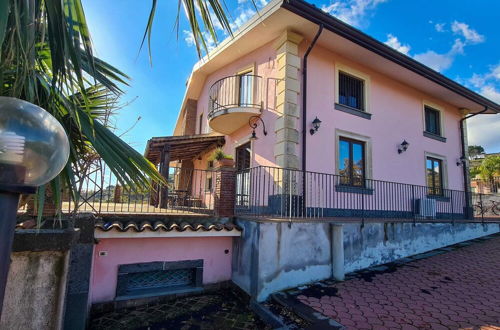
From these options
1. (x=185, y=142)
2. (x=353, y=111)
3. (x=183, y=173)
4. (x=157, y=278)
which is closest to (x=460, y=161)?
(x=353, y=111)

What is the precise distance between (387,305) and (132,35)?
5.28 m

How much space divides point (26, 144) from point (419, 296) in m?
6.05

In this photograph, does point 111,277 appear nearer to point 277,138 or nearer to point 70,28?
point 70,28

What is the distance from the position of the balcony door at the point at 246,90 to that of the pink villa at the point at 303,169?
0.05m

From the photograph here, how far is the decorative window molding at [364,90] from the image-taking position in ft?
29.1

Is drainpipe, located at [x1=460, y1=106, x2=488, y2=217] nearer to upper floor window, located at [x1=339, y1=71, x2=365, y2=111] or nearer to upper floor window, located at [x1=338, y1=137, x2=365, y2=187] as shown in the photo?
upper floor window, located at [x1=338, y1=137, x2=365, y2=187]

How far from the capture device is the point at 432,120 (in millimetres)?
11906

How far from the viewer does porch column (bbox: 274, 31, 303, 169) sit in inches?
297

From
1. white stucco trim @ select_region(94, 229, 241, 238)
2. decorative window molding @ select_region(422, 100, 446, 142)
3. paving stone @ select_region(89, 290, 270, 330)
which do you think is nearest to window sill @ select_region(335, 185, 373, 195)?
white stucco trim @ select_region(94, 229, 241, 238)

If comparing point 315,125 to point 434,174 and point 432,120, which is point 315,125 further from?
point 432,120

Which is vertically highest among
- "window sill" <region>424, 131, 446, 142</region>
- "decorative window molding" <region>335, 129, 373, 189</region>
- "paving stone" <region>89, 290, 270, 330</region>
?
"window sill" <region>424, 131, 446, 142</region>

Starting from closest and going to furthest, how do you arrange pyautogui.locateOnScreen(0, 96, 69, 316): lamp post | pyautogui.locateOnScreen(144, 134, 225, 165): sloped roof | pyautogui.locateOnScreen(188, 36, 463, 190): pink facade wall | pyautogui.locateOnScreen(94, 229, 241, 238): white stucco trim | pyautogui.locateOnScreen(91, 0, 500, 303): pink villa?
1. pyautogui.locateOnScreen(0, 96, 69, 316): lamp post
2. pyautogui.locateOnScreen(94, 229, 241, 238): white stucco trim
3. pyautogui.locateOnScreen(91, 0, 500, 303): pink villa
4. pyautogui.locateOnScreen(188, 36, 463, 190): pink facade wall
5. pyautogui.locateOnScreen(144, 134, 225, 165): sloped roof

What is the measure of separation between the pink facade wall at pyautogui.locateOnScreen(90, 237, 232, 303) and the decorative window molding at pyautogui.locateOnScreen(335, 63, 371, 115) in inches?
227

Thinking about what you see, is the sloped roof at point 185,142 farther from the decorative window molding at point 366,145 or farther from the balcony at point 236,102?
the decorative window molding at point 366,145
